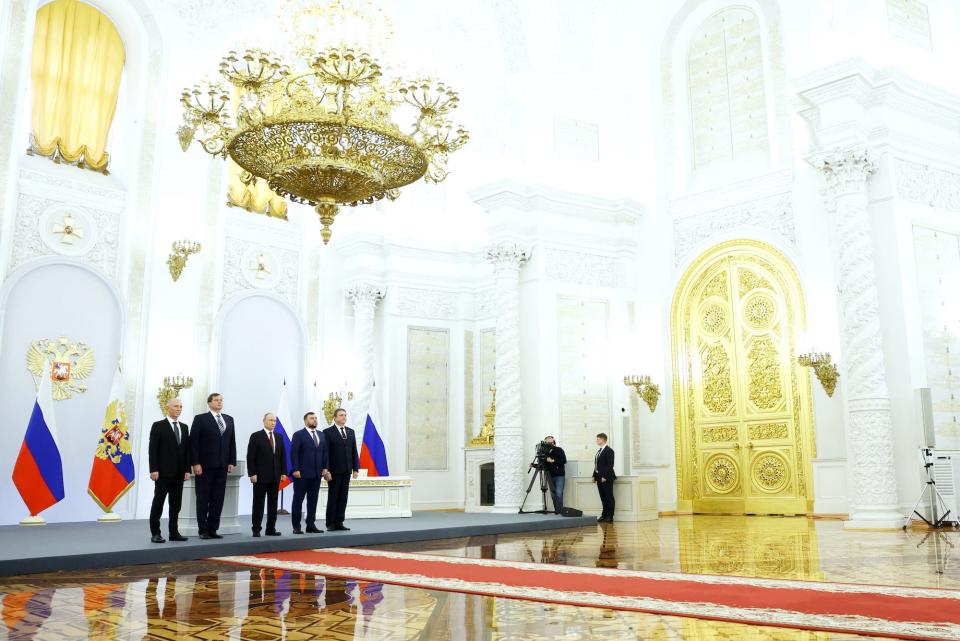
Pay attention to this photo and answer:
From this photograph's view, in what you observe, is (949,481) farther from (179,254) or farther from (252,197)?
(252,197)

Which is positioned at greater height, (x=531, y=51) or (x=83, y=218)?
(x=531, y=51)

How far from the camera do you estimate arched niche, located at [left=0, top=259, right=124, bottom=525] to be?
10.9 meters

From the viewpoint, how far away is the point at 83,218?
470 inches

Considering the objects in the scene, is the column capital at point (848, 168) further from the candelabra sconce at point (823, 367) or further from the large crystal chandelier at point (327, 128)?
the large crystal chandelier at point (327, 128)

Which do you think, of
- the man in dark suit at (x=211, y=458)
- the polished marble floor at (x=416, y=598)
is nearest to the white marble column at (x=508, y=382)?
the polished marble floor at (x=416, y=598)

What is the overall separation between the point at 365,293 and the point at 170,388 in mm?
3974

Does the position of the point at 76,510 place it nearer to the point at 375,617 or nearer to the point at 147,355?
the point at 147,355

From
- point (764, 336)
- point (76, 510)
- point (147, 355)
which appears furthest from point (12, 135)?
point (764, 336)

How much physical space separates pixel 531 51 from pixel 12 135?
7.76 meters

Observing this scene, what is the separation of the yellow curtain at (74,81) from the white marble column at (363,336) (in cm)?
473

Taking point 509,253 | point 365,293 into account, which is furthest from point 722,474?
point 365,293

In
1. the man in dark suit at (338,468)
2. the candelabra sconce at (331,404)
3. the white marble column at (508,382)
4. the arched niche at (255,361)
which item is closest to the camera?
the man in dark suit at (338,468)

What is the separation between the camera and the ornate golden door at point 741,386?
1152 centimetres

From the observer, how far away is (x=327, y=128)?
7.38 meters
